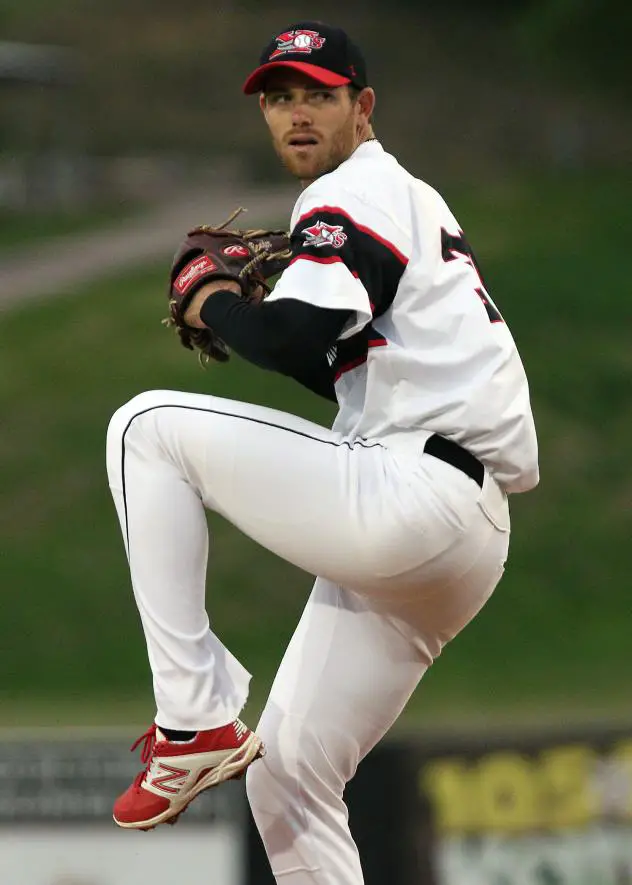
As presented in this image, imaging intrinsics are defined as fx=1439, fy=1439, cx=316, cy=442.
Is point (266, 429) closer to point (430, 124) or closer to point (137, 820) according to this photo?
point (137, 820)

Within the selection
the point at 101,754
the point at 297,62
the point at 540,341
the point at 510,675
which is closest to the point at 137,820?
the point at 297,62

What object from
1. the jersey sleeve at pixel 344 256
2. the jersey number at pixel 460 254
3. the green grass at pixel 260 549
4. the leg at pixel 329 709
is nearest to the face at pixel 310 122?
the jersey sleeve at pixel 344 256

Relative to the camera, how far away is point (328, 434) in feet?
8.96

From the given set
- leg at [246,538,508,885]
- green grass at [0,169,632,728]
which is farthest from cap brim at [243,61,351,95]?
green grass at [0,169,632,728]

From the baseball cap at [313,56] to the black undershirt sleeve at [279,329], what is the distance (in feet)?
1.52

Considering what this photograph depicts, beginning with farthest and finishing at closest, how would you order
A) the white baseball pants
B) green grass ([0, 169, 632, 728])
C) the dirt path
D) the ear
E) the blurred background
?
the dirt path → green grass ([0, 169, 632, 728]) → the blurred background → the ear → the white baseball pants

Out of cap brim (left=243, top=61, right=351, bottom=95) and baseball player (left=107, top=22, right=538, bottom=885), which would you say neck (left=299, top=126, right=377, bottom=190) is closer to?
baseball player (left=107, top=22, right=538, bottom=885)

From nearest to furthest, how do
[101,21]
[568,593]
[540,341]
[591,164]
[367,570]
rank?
[367,570] < [568,593] < [540,341] < [591,164] < [101,21]

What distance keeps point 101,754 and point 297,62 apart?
3.70 metres

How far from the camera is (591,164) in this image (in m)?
16.3

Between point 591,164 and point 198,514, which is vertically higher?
point 198,514

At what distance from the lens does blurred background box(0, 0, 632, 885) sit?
5.78 metres

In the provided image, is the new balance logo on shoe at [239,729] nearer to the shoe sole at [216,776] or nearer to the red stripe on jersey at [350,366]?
the shoe sole at [216,776]

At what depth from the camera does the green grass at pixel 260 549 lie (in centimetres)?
959
